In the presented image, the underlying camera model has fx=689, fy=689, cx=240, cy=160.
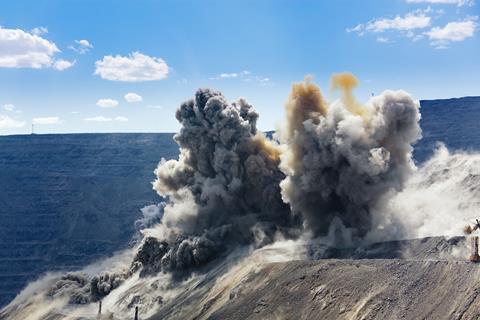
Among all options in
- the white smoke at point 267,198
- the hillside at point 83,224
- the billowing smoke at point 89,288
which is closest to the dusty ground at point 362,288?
the white smoke at point 267,198

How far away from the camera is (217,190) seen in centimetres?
9169

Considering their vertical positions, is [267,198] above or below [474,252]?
above

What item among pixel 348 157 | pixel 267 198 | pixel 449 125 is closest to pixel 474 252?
pixel 348 157

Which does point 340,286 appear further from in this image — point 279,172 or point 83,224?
point 83,224

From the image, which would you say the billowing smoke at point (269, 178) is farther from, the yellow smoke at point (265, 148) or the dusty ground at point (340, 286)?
the dusty ground at point (340, 286)

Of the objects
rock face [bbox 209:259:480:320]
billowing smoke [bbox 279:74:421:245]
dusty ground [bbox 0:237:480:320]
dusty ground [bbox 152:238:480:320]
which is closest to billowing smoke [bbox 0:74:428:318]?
billowing smoke [bbox 279:74:421:245]

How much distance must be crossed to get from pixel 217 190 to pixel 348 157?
2245 cm

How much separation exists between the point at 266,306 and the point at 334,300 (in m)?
6.75

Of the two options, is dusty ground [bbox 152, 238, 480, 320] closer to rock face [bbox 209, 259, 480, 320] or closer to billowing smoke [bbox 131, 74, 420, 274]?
rock face [bbox 209, 259, 480, 320]

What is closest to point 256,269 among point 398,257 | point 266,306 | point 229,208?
point 266,306

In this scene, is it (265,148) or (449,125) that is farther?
(449,125)

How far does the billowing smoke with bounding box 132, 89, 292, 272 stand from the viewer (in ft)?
286

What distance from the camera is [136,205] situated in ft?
640

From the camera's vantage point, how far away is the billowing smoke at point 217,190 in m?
87.2
